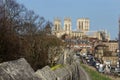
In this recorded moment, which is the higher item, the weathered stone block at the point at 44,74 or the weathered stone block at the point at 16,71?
the weathered stone block at the point at 16,71

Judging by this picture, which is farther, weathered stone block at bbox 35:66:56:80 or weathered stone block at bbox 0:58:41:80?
weathered stone block at bbox 35:66:56:80

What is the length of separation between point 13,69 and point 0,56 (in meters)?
24.1

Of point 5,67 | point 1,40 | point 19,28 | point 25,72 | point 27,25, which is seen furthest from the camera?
point 27,25

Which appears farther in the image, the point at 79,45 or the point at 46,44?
the point at 79,45

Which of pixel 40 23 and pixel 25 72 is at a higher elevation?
pixel 40 23

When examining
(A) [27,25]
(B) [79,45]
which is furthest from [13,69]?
(B) [79,45]

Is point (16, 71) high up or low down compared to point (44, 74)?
up

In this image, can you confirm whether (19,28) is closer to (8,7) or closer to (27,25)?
(8,7)

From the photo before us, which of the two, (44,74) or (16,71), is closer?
(16,71)

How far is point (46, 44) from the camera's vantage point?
2137 inches

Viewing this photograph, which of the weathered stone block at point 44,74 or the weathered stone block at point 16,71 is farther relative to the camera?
the weathered stone block at point 44,74

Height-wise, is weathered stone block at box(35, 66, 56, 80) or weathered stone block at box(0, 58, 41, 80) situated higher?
weathered stone block at box(0, 58, 41, 80)

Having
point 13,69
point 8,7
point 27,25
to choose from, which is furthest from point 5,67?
point 27,25

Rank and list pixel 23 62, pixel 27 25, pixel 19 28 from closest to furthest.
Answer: pixel 23 62, pixel 19 28, pixel 27 25
